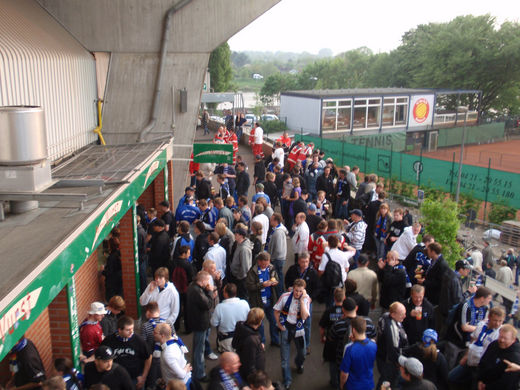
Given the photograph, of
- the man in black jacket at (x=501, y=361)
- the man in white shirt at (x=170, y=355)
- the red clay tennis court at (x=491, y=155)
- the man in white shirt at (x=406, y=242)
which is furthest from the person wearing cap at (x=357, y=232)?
the red clay tennis court at (x=491, y=155)

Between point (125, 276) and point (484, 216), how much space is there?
1375cm

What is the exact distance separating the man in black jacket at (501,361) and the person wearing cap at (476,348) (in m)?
0.25

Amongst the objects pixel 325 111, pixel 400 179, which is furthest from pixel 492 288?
pixel 325 111

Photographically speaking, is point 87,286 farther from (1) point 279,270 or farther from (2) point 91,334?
(1) point 279,270

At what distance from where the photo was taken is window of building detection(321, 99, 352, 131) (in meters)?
34.9

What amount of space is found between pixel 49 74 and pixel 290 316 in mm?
6270

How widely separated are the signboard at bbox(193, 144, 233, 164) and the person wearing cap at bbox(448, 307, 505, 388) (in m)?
7.71

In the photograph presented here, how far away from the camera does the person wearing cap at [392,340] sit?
5.94m

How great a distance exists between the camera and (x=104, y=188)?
7031 mm

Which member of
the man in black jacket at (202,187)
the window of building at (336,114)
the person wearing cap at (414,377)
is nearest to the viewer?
the person wearing cap at (414,377)

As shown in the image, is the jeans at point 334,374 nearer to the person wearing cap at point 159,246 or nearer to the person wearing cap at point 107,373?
the person wearing cap at point 107,373

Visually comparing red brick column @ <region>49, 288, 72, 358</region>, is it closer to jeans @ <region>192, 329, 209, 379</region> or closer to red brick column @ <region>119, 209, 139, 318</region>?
jeans @ <region>192, 329, 209, 379</region>

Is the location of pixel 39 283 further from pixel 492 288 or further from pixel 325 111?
pixel 325 111

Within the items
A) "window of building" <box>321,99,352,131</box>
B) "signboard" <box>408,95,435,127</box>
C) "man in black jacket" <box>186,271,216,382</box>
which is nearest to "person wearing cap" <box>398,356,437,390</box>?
"man in black jacket" <box>186,271,216,382</box>
